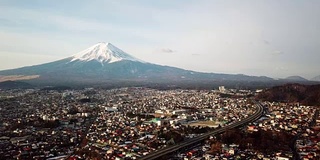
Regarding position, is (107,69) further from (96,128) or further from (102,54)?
(96,128)

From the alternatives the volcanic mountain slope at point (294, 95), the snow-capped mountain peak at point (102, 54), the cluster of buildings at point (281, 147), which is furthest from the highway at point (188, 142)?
the snow-capped mountain peak at point (102, 54)

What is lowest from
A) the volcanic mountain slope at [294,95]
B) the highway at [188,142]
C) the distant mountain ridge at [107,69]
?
the highway at [188,142]

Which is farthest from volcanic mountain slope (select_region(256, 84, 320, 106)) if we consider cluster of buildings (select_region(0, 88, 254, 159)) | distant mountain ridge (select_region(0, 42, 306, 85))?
distant mountain ridge (select_region(0, 42, 306, 85))

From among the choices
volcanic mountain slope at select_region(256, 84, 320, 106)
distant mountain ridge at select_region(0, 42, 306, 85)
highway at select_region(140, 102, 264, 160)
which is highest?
distant mountain ridge at select_region(0, 42, 306, 85)

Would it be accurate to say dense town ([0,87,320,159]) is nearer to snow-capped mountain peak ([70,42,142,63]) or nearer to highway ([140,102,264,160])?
highway ([140,102,264,160])

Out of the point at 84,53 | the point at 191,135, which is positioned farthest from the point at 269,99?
the point at 84,53

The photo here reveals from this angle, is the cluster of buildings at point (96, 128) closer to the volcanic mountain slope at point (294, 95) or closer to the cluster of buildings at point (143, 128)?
the cluster of buildings at point (143, 128)
